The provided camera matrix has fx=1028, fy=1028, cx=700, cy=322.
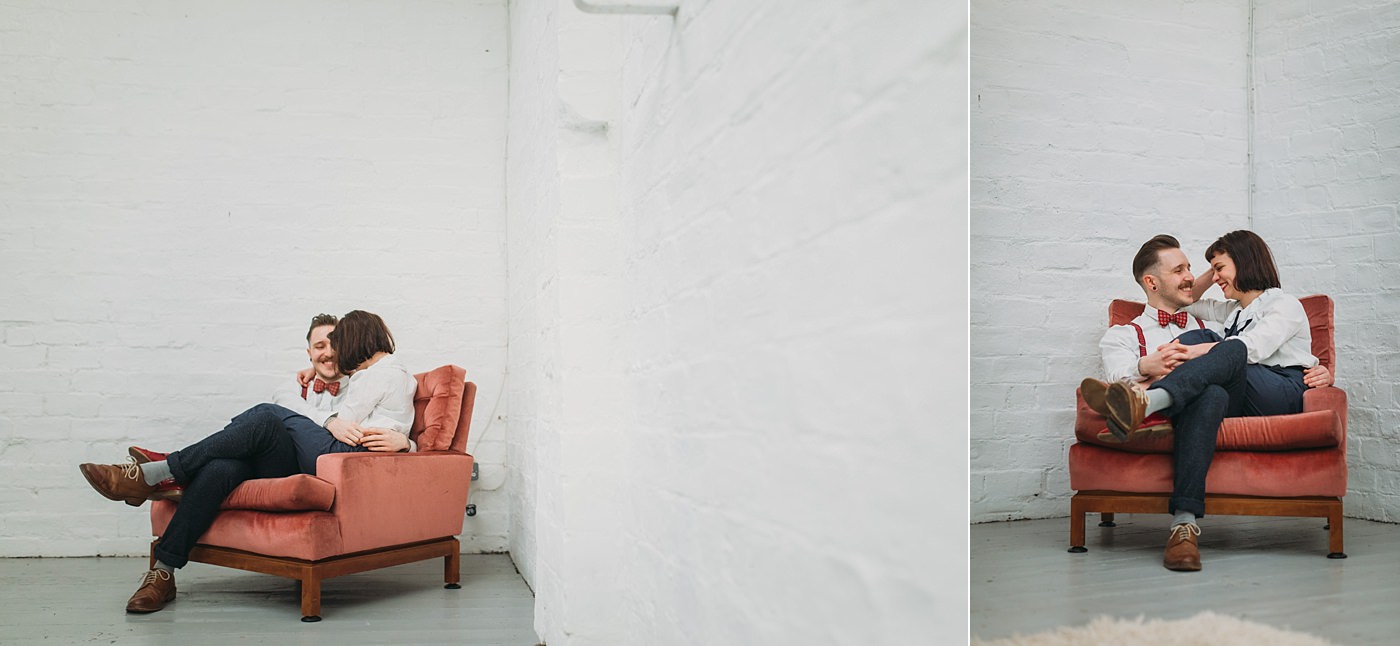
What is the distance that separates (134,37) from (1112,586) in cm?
490

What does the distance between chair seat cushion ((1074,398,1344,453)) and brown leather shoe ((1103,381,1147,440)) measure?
0.07ft

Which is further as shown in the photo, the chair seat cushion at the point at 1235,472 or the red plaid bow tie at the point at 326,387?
the red plaid bow tie at the point at 326,387

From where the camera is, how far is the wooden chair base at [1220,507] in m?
0.69

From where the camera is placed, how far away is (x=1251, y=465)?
85 centimetres

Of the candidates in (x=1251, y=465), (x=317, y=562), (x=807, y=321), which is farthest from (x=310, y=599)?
(x=1251, y=465)

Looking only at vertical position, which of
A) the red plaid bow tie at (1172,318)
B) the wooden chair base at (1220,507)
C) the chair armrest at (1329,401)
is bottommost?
the wooden chair base at (1220,507)

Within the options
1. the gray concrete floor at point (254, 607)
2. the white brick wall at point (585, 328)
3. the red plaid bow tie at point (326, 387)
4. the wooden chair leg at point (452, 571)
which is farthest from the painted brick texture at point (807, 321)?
the red plaid bow tie at point (326, 387)

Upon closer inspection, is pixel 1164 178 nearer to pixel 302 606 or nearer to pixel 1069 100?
pixel 1069 100

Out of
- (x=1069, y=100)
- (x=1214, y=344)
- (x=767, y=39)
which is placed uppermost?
(x=767, y=39)

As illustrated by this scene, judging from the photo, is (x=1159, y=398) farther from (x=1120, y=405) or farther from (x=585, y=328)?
(x=585, y=328)

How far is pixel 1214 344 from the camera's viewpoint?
776mm

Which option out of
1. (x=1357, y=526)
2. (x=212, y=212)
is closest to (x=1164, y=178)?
(x=1357, y=526)

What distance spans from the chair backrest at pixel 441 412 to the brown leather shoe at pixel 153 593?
97cm

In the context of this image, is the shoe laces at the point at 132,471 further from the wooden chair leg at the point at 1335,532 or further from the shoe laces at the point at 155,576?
the wooden chair leg at the point at 1335,532
